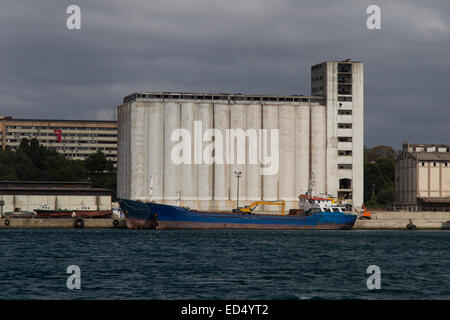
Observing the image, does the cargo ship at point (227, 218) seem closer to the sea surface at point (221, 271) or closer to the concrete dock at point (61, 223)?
the concrete dock at point (61, 223)

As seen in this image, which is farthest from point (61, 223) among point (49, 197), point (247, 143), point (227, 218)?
point (247, 143)

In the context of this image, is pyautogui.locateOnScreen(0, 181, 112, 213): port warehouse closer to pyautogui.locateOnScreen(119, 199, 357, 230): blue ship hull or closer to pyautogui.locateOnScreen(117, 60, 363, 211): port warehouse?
pyautogui.locateOnScreen(117, 60, 363, 211): port warehouse

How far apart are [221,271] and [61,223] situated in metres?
87.9

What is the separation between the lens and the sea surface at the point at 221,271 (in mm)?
43438

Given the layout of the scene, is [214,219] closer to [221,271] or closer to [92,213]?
[92,213]

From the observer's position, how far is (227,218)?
133 metres

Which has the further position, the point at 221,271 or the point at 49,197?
the point at 49,197

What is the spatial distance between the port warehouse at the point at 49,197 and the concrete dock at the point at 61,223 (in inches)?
407

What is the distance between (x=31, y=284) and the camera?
4688 cm

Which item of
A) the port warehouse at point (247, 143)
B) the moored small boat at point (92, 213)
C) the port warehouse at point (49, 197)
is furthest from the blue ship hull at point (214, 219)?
the port warehouse at point (247, 143)

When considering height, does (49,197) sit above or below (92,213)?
above

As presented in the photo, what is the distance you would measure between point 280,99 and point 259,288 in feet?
416
